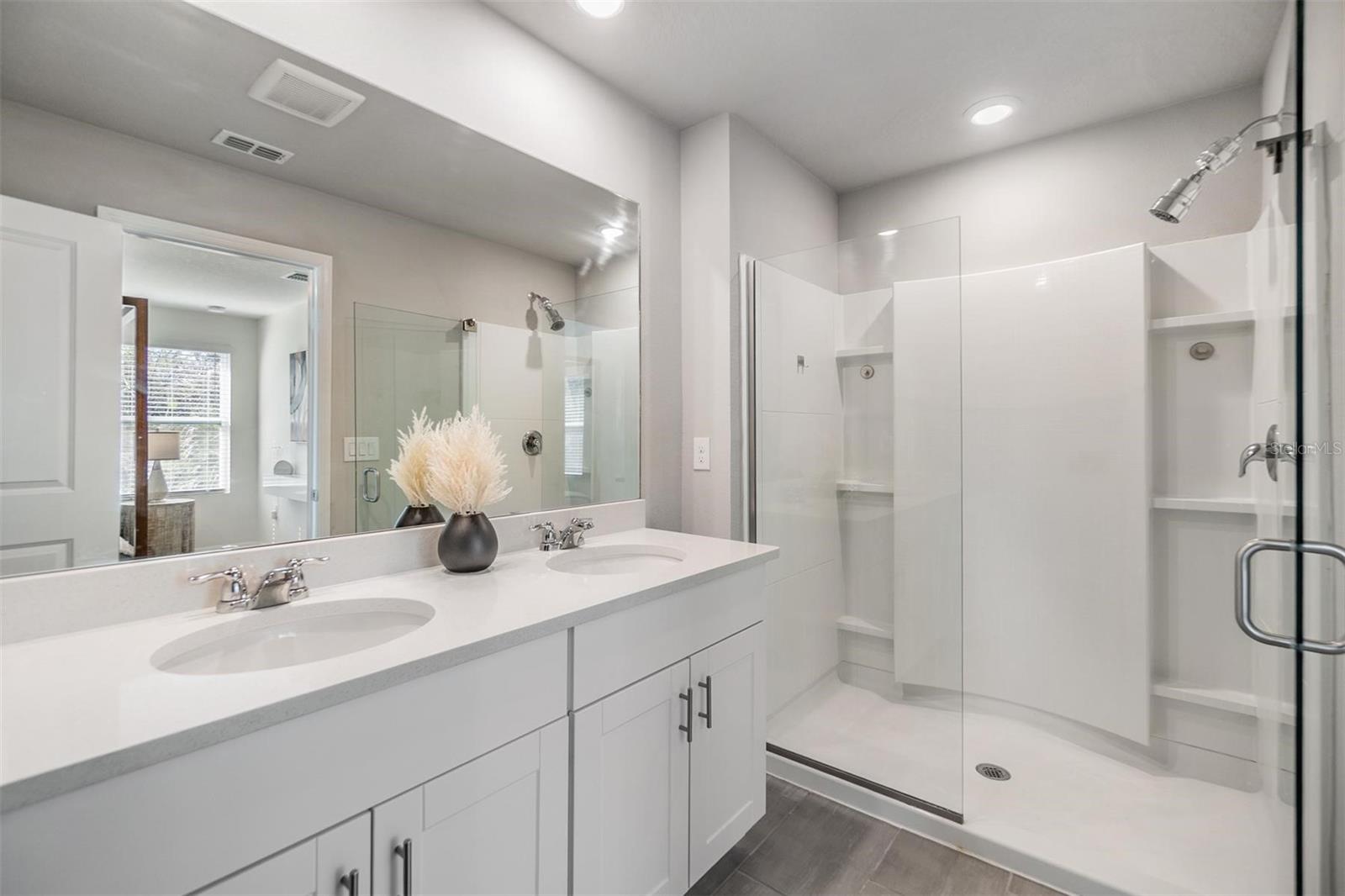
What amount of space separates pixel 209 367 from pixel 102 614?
0.49m

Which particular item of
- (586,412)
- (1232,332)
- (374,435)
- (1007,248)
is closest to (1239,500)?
(1232,332)

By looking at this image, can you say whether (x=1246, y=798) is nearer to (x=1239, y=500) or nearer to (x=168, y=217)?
(x=1239, y=500)

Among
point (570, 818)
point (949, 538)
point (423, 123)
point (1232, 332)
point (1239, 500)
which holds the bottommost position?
point (570, 818)

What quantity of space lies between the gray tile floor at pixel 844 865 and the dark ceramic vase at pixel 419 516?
1.26m

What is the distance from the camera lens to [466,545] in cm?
141

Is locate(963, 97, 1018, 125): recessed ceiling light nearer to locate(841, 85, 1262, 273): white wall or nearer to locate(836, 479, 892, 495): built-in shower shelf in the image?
locate(841, 85, 1262, 273): white wall

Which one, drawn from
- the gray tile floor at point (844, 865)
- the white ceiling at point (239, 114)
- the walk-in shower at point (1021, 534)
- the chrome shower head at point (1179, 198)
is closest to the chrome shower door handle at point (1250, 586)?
the walk-in shower at point (1021, 534)

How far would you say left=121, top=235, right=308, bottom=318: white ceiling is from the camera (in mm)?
1093

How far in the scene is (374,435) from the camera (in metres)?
1.42

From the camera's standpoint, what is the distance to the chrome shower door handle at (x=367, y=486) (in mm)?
1404

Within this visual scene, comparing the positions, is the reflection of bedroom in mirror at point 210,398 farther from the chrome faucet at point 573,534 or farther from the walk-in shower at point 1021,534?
the walk-in shower at point 1021,534

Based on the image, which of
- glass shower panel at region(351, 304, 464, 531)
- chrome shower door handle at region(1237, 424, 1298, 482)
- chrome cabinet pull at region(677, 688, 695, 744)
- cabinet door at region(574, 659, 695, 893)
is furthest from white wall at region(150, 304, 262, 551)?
chrome shower door handle at region(1237, 424, 1298, 482)

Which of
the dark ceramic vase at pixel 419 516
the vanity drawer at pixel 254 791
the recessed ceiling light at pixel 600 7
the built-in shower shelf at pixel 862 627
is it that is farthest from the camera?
the built-in shower shelf at pixel 862 627

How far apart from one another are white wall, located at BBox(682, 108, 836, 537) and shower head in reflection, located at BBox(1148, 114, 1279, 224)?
50.5 inches
